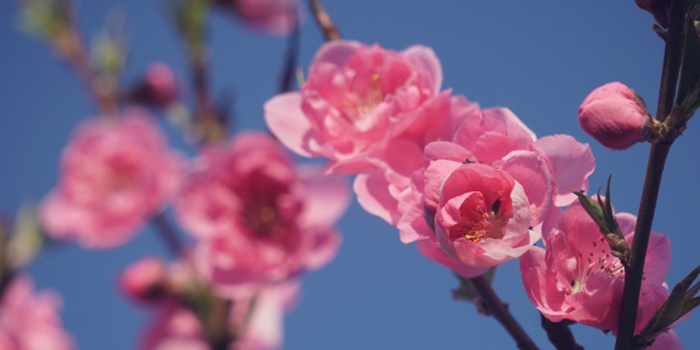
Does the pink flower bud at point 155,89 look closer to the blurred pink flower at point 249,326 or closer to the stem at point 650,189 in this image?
the blurred pink flower at point 249,326

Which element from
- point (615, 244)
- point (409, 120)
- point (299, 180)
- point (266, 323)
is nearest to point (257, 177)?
point (299, 180)

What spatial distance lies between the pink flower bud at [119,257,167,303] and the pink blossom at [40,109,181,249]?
83 millimetres

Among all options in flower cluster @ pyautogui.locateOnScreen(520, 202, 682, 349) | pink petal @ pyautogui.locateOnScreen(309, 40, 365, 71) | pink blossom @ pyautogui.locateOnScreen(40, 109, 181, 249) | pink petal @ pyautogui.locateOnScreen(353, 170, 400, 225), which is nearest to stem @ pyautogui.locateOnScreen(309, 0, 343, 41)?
pink petal @ pyautogui.locateOnScreen(309, 40, 365, 71)

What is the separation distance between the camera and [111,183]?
909 millimetres

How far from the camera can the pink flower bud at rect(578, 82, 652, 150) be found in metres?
0.25

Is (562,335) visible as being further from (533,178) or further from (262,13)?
(262,13)

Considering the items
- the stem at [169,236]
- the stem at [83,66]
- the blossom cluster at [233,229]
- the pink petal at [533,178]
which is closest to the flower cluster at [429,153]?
the pink petal at [533,178]

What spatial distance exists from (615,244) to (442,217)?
87 mm

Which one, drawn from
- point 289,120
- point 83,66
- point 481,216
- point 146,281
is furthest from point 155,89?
point 481,216

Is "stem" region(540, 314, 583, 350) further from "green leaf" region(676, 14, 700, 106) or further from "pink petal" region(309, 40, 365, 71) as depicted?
"pink petal" region(309, 40, 365, 71)

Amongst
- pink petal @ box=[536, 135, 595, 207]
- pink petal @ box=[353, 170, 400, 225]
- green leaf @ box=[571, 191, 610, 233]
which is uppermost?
pink petal @ box=[353, 170, 400, 225]

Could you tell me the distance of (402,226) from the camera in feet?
0.98

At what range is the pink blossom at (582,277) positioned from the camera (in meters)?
0.26

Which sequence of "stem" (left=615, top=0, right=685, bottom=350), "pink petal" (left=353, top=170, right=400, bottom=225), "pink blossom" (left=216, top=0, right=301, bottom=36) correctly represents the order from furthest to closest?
"pink blossom" (left=216, top=0, right=301, bottom=36) → "pink petal" (left=353, top=170, right=400, bottom=225) → "stem" (left=615, top=0, right=685, bottom=350)
